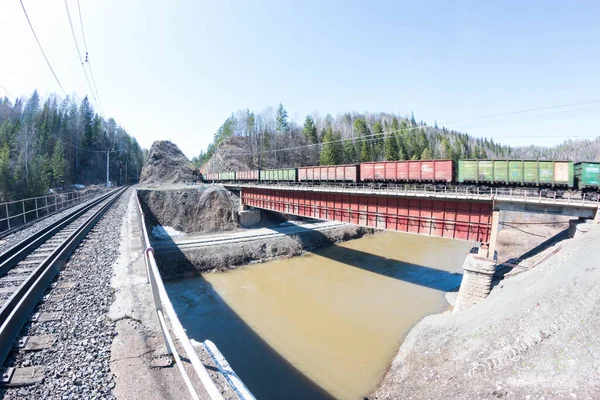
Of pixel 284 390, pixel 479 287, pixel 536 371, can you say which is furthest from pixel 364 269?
pixel 536 371

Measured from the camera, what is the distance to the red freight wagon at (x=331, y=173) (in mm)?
29562

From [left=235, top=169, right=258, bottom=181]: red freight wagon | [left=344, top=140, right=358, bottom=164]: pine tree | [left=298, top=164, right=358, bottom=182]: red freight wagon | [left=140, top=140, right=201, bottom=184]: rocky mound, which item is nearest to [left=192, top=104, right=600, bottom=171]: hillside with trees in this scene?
[left=344, top=140, right=358, bottom=164]: pine tree

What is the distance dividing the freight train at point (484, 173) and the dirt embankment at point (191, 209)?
1666cm

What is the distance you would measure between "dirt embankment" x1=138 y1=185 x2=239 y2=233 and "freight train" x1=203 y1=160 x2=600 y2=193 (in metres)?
16.7

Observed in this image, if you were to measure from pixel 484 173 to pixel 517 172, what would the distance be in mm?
1915

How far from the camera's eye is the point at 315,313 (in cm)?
1788

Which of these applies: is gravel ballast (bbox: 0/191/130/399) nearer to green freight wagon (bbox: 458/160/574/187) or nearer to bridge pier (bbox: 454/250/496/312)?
bridge pier (bbox: 454/250/496/312)

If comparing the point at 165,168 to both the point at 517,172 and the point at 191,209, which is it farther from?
the point at 517,172

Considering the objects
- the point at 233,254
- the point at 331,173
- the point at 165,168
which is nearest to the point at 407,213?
the point at 331,173

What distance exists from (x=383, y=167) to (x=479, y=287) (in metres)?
13.8

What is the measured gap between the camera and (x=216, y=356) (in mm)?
4820

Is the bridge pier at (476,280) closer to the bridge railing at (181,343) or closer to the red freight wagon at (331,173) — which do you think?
the red freight wagon at (331,173)

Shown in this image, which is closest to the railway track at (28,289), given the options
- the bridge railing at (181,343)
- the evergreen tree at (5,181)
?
the bridge railing at (181,343)

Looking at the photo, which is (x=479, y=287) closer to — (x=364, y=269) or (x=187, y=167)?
(x=364, y=269)
